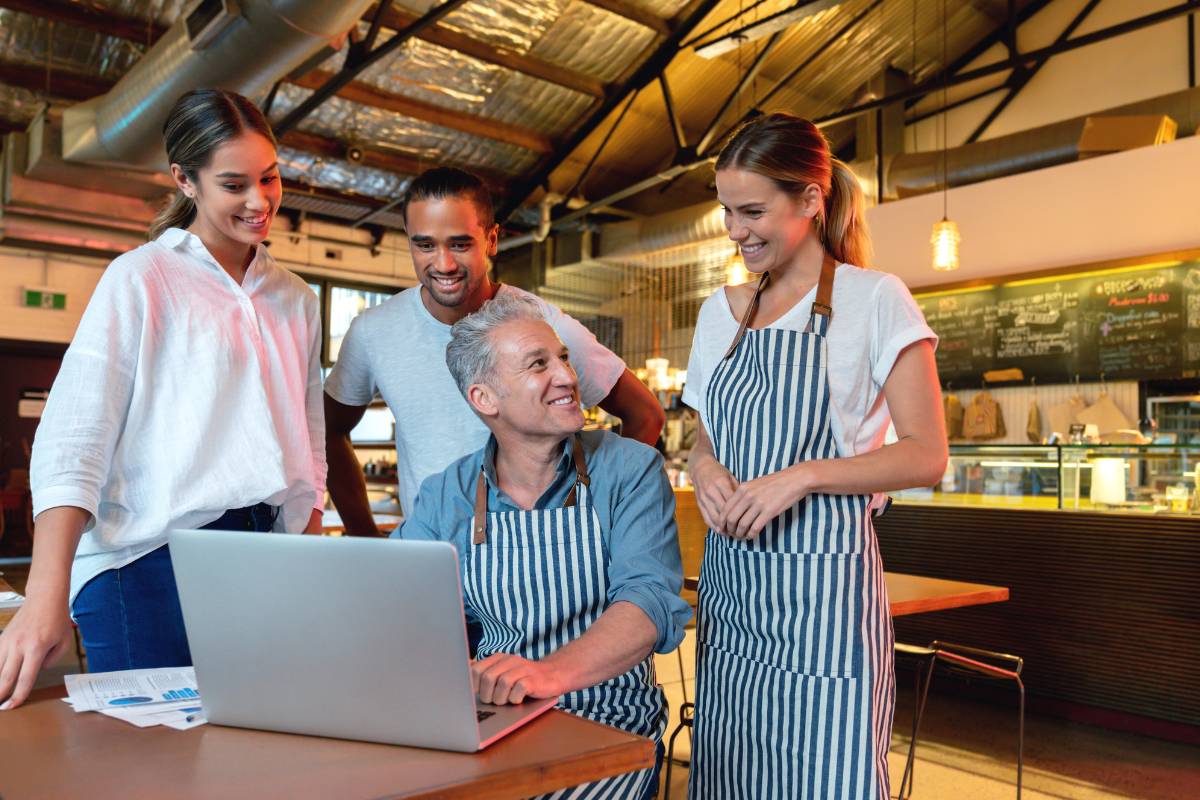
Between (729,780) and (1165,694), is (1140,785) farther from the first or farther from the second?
(729,780)

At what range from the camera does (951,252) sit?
692cm

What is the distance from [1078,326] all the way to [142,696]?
786cm

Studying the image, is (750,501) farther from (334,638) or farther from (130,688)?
(130,688)

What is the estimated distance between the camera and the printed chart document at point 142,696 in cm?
123

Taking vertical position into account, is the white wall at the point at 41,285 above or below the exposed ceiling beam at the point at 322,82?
below

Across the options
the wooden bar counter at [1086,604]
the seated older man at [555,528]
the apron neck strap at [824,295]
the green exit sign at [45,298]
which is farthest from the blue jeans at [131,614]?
the green exit sign at [45,298]

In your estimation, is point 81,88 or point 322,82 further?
point 322,82

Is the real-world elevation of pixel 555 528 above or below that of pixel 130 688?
above

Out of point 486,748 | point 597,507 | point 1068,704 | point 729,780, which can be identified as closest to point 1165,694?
point 1068,704

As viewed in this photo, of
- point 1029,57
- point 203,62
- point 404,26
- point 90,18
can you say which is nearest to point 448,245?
point 203,62

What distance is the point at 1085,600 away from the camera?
4.45 meters

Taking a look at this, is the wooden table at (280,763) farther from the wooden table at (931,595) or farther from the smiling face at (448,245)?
the wooden table at (931,595)

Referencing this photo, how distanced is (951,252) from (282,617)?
21.6 ft

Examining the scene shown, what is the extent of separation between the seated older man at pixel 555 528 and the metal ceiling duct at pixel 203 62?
11.1 feet
